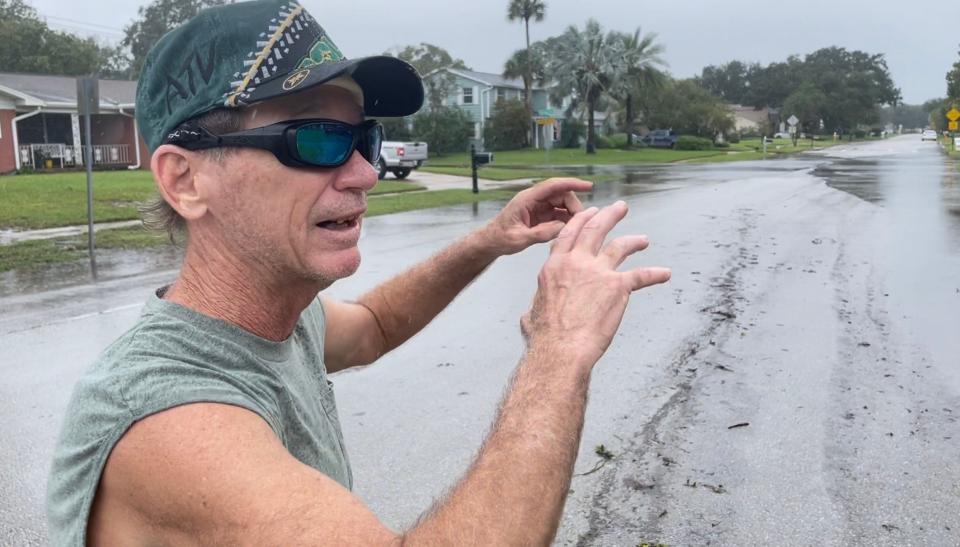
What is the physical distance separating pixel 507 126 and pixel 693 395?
5548cm

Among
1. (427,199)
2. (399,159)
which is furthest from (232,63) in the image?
(399,159)

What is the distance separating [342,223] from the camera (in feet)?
5.60

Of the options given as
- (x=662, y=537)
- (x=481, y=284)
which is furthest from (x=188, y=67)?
(x=481, y=284)

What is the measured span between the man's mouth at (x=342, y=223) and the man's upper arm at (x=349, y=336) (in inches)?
27.5

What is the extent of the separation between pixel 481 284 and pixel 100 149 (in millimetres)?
29892

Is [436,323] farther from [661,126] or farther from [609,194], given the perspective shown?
[661,126]

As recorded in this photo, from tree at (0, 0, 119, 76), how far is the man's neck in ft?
216

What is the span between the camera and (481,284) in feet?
30.9

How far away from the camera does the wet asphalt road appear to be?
12.8ft

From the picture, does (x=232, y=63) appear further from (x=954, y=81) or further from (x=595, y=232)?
(x=954, y=81)

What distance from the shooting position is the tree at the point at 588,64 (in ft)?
198

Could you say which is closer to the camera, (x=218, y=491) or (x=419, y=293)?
(x=218, y=491)

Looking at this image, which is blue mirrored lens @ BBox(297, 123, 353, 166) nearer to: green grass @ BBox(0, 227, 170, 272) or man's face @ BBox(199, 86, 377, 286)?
man's face @ BBox(199, 86, 377, 286)

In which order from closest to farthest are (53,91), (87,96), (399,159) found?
1. (87,96)
2. (399,159)
3. (53,91)
